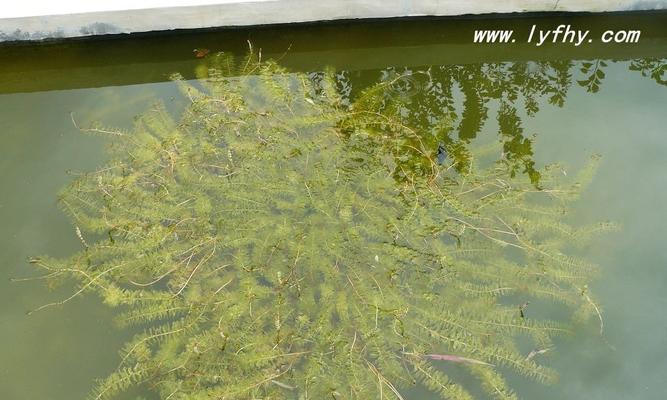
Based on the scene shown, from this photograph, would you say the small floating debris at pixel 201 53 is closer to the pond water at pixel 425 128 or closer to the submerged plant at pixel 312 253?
the pond water at pixel 425 128

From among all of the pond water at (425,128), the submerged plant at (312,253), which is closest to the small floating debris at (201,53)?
the pond water at (425,128)

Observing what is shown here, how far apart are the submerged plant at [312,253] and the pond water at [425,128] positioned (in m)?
0.17

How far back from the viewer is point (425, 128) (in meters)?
3.50

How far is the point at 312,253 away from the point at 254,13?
1735mm

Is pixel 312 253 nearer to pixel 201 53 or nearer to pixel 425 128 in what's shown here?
pixel 425 128

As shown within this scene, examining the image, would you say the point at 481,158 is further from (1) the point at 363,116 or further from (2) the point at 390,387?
(2) the point at 390,387

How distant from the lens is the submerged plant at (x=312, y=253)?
2.64m

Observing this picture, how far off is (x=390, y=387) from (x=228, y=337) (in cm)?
77

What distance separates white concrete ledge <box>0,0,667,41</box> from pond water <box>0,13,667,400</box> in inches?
5.0

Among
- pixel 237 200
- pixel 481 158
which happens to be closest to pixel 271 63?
pixel 237 200

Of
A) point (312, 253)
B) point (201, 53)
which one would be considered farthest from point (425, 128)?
point (201, 53)

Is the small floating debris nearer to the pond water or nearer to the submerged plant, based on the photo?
the pond water

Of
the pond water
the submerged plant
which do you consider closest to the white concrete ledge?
the pond water

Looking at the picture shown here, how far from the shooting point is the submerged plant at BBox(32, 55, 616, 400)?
8.66ft
